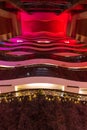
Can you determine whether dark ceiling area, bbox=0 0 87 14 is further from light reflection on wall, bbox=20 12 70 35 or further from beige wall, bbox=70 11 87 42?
light reflection on wall, bbox=20 12 70 35

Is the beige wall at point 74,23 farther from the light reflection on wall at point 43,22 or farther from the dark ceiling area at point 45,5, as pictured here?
the light reflection on wall at point 43,22

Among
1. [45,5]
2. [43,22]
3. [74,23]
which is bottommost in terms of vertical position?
[43,22]

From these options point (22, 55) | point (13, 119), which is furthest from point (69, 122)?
point (22, 55)

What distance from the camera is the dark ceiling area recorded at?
35.2ft

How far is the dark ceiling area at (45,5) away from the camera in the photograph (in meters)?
10.7

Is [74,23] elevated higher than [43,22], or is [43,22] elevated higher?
[74,23]

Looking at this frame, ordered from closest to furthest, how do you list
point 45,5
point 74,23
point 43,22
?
1. point 45,5
2. point 74,23
3. point 43,22

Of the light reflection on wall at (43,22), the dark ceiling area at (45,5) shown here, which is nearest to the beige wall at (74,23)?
the dark ceiling area at (45,5)

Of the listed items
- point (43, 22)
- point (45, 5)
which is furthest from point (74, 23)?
point (45, 5)

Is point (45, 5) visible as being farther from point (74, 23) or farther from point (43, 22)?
point (43, 22)

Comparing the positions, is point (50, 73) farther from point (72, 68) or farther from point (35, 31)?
point (35, 31)

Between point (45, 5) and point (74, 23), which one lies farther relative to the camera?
point (74, 23)

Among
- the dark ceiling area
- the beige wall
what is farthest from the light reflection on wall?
the dark ceiling area

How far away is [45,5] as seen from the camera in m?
12.3
